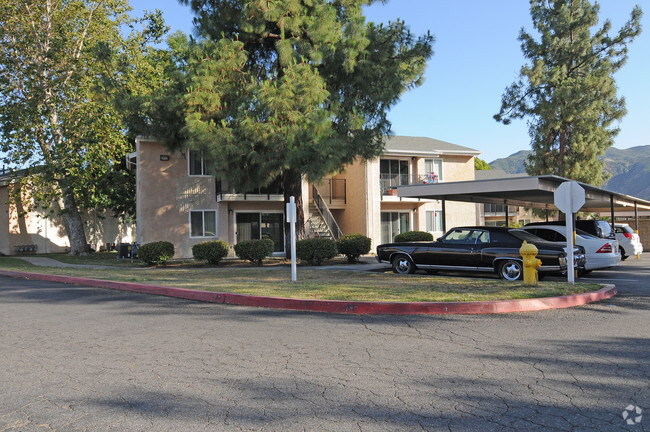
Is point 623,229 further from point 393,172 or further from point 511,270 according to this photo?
point 511,270

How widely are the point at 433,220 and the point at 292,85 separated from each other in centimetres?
1719

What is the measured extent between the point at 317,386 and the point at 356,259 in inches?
599

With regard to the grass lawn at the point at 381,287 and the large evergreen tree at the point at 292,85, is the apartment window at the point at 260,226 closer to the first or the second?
the large evergreen tree at the point at 292,85

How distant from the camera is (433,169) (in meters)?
30.8

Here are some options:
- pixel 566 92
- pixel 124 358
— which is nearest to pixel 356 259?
pixel 124 358

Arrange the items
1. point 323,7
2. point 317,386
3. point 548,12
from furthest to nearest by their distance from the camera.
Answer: point 548,12 < point 323,7 < point 317,386

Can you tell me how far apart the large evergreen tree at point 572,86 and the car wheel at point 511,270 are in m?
18.5

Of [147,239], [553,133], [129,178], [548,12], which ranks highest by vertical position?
[548,12]

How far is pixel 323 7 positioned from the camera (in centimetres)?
1753

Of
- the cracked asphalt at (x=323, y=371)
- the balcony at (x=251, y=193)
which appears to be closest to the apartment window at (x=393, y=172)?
the balcony at (x=251, y=193)

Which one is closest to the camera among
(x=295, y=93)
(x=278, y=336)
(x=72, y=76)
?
(x=278, y=336)

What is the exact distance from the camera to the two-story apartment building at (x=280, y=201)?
77.3ft

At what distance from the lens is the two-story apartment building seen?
23547 mm

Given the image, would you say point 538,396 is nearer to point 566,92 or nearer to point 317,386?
point 317,386
